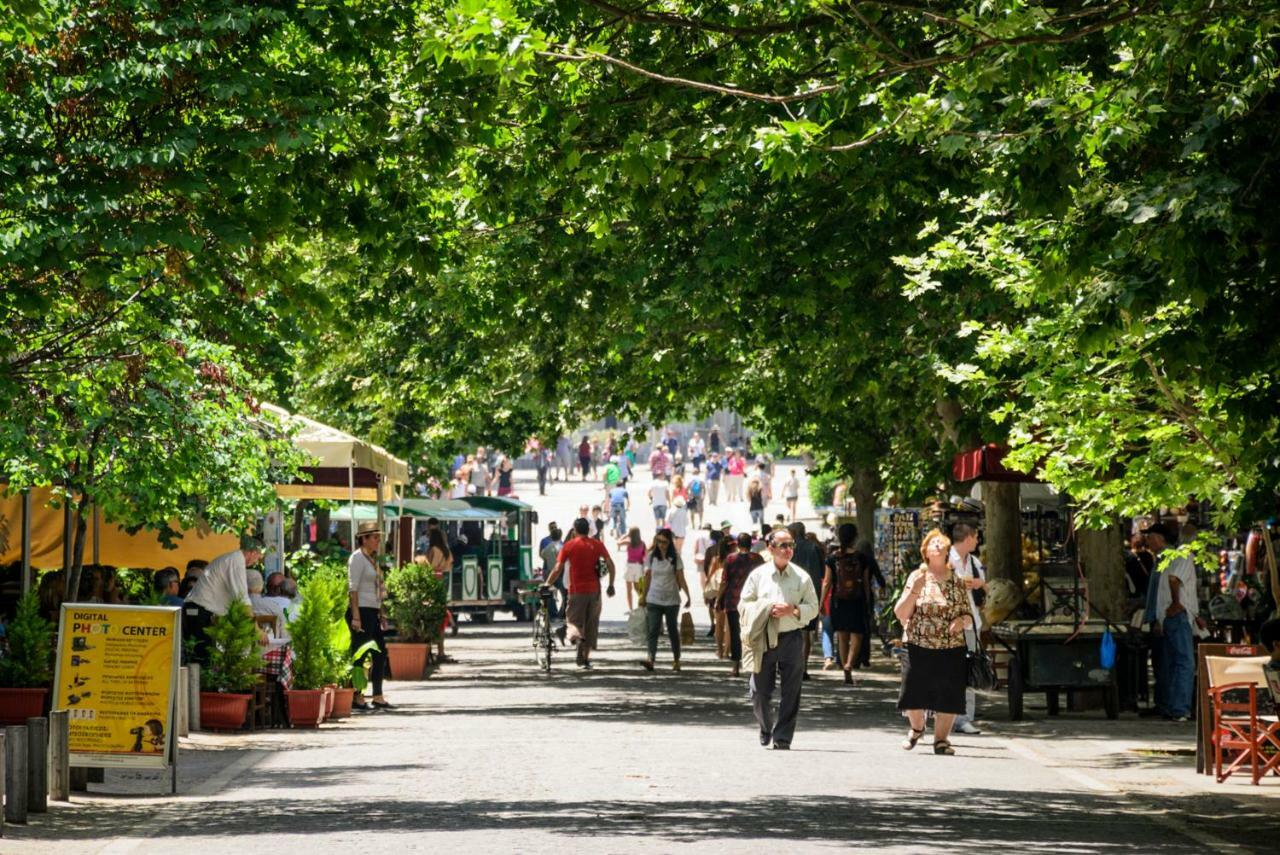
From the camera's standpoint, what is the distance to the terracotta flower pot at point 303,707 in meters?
19.7

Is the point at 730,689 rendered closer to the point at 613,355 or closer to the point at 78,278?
the point at 613,355

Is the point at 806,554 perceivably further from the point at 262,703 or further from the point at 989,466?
the point at 262,703

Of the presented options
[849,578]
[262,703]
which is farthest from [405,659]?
[262,703]

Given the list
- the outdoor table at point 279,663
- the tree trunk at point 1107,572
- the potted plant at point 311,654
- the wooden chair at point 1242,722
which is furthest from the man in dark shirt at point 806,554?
the wooden chair at point 1242,722

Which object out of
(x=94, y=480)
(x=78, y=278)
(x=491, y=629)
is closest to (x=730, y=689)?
(x=94, y=480)

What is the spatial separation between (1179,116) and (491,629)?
108 ft

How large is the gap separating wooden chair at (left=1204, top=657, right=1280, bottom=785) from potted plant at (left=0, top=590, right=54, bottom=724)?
8.51 m

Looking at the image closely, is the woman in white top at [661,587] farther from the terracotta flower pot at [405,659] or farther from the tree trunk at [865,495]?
the tree trunk at [865,495]

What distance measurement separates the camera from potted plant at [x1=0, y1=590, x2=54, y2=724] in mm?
16062

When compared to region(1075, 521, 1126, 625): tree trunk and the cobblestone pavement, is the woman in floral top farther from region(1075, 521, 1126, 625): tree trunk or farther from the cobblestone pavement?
region(1075, 521, 1126, 625): tree trunk

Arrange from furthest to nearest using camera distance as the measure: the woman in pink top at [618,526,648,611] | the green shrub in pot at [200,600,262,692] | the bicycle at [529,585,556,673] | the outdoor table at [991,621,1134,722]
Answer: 1. the woman in pink top at [618,526,648,611]
2. the bicycle at [529,585,556,673]
3. the outdoor table at [991,621,1134,722]
4. the green shrub in pot at [200,600,262,692]

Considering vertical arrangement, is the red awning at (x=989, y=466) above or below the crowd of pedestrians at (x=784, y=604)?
above

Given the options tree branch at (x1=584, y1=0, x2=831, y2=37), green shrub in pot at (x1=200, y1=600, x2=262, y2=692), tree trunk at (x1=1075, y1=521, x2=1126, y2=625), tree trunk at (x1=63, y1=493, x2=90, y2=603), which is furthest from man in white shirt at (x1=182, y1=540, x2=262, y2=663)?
tree branch at (x1=584, y1=0, x2=831, y2=37)

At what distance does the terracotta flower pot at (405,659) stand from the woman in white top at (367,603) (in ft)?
14.2
